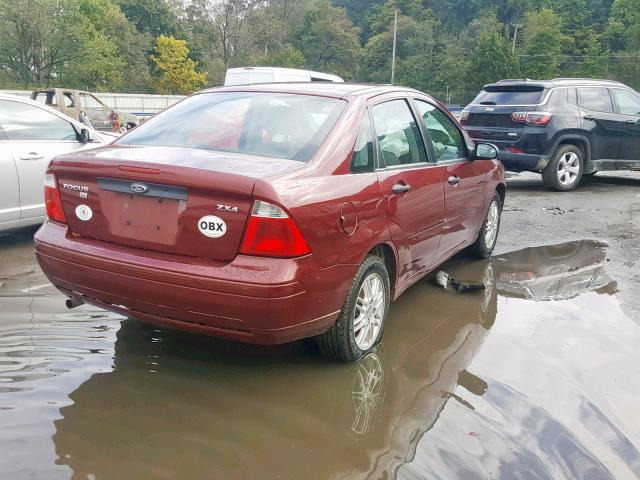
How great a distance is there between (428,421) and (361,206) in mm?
1173

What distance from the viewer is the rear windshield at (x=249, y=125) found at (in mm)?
3473

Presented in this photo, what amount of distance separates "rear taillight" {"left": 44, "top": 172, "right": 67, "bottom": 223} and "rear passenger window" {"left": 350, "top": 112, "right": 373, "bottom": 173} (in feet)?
5.34

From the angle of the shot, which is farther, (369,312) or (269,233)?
(369,312)

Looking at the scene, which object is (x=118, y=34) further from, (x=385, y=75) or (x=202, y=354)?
(x=202, y=354)

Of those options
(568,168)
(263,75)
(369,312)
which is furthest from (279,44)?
(369,312)

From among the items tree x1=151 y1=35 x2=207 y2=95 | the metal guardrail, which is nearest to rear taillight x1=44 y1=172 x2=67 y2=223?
the metal guardrail

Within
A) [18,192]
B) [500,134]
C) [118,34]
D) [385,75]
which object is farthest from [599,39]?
[18,192]

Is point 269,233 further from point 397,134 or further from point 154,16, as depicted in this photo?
point 154,16

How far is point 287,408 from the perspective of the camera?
121 inches

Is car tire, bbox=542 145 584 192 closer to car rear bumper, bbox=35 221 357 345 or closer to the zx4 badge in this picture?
car rear bumper, bbox=35 221 357 345

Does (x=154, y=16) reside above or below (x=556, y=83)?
above

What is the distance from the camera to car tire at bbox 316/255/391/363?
3.40 meters

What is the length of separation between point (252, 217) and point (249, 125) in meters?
0.93

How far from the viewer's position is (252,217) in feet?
9.61
